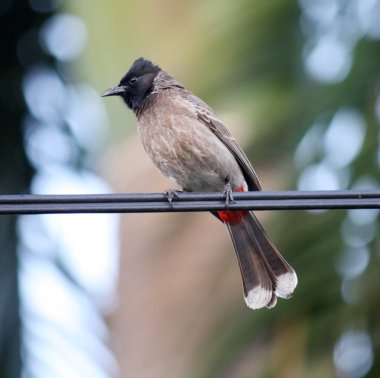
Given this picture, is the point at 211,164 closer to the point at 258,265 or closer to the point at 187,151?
the point at 187,151

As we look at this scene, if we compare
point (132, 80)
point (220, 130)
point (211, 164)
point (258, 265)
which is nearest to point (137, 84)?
point (132, 80)

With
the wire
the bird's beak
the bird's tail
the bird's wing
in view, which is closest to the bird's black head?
the bird's beak

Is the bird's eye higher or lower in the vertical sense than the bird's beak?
higher

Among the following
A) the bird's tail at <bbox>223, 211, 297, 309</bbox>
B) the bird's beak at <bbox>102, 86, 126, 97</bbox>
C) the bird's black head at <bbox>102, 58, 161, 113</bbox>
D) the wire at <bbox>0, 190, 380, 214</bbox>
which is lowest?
the wire at <bbox>0, 190, 380, 214</bbox>

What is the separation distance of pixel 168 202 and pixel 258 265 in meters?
1.66

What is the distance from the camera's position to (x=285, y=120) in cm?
533

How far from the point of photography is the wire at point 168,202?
11.8 ft

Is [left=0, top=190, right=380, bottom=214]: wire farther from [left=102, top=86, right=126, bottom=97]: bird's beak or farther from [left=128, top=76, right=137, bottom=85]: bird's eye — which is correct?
[left=128, top=76, right=137, bottom=85]: bird's eye

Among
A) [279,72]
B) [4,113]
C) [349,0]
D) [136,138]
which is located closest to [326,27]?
[349,0]

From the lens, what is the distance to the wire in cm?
361

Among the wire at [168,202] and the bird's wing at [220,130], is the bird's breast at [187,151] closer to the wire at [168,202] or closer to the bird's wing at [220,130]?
the bird's wing at [220,130]

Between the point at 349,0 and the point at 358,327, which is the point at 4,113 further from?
the point at 358,327

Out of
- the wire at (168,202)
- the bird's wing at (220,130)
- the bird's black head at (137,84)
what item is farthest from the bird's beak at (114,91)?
the wire at (168,202)

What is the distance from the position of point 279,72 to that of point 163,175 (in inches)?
33.4
